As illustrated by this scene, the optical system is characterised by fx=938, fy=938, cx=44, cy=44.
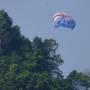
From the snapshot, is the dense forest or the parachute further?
the parachute

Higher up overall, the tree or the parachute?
the parachute

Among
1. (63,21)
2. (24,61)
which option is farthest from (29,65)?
(63,21)

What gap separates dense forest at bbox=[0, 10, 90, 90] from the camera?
2702 inches

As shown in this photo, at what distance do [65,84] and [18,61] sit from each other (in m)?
4.03

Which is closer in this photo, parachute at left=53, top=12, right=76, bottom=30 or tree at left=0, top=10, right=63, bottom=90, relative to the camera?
tree at left=0, top=10, right=63, bottom=90

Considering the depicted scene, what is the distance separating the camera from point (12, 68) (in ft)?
228

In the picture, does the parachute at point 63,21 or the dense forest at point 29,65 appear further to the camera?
the parachute at point 63,21

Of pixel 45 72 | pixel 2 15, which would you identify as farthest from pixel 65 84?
pixel 2 15

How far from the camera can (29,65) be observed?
234 ft

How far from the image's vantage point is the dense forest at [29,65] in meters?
68.6

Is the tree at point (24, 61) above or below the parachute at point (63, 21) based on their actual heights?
below

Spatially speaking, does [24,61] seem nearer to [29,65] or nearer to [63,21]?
[29,65]

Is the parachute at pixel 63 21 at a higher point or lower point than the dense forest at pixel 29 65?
higher

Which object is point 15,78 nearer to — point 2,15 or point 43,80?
point 43,80
